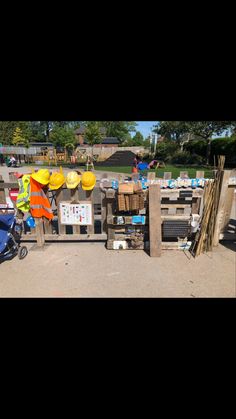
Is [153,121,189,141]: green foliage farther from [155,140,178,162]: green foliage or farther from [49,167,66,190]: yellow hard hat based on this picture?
[49,167,66,190]: yellow hard hat

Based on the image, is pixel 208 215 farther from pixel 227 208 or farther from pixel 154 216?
pixel 154 216

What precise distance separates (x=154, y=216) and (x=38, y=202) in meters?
2.43

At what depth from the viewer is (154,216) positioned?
15.5ft

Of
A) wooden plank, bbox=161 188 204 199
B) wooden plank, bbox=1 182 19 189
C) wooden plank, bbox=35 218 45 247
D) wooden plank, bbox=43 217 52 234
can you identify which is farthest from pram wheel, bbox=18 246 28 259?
wooden plank, bbox=161 188 204 199

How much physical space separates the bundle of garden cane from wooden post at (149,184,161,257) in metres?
0.81

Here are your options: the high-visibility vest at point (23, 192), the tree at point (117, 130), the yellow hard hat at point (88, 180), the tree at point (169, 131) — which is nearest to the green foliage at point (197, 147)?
the tree at point (169, 131)

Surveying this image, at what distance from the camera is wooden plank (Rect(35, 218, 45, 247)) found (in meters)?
5.07

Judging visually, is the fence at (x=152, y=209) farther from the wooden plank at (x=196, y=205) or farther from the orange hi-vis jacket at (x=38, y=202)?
the orange hi-vis jacket at (x=38, y=202)

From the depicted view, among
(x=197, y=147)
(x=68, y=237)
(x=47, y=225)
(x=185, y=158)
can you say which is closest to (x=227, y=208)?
(x=68, y=237)
